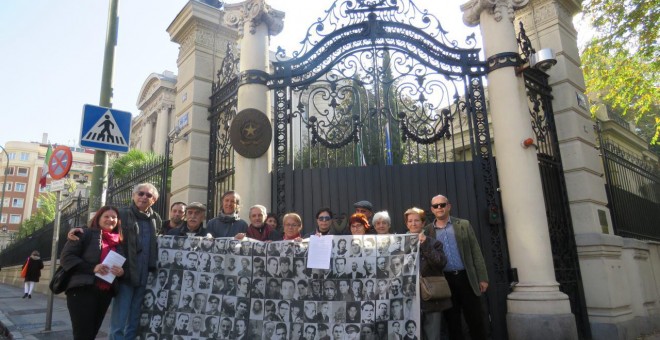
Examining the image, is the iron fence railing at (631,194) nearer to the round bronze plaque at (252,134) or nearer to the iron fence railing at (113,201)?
the round bronze plaque at (252,134)

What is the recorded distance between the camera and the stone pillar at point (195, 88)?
8352 mm

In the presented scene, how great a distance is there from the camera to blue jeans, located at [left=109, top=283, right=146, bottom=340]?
450cm

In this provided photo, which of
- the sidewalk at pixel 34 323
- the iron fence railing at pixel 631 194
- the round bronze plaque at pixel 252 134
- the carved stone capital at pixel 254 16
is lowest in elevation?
the sidewalk at pixel 34 323

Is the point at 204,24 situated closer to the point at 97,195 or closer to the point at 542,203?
the point at 97,195

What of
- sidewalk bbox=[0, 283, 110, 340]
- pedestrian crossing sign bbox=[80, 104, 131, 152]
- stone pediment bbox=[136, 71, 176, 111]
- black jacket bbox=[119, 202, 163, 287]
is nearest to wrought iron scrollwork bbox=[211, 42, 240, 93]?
pedestrian crossing sign bbox=[80, 104, 131, 152]

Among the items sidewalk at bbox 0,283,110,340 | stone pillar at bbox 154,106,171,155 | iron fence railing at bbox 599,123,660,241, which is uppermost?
stone pillar at bbox 154,106,171,155

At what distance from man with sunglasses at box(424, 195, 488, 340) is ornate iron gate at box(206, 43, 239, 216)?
4.28m

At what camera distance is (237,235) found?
5074 millimetres

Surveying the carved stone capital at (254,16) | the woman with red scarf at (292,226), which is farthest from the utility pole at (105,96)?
the woman with red scarf at (292,226)

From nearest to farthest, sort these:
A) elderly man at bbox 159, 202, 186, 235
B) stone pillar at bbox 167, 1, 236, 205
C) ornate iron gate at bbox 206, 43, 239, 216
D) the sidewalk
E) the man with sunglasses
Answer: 1. the man with sunglasses
2. elderly man at bbox 159, 202, 186, 235
3. the sidewalk
4. ornate iron gate at bbox 206, 43, 239, 216
5. stone pillar at bbox 167, 1, 236, 205

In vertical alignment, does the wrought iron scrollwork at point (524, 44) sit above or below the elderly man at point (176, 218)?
above

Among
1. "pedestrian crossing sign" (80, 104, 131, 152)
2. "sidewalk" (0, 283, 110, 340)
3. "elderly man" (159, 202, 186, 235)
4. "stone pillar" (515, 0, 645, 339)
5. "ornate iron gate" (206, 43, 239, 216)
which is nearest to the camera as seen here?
"elderly man" (159, 202, 186, 235)

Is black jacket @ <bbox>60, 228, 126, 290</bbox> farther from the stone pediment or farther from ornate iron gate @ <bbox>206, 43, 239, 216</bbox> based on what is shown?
the stone pediment

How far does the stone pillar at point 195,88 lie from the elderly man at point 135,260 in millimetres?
3369
